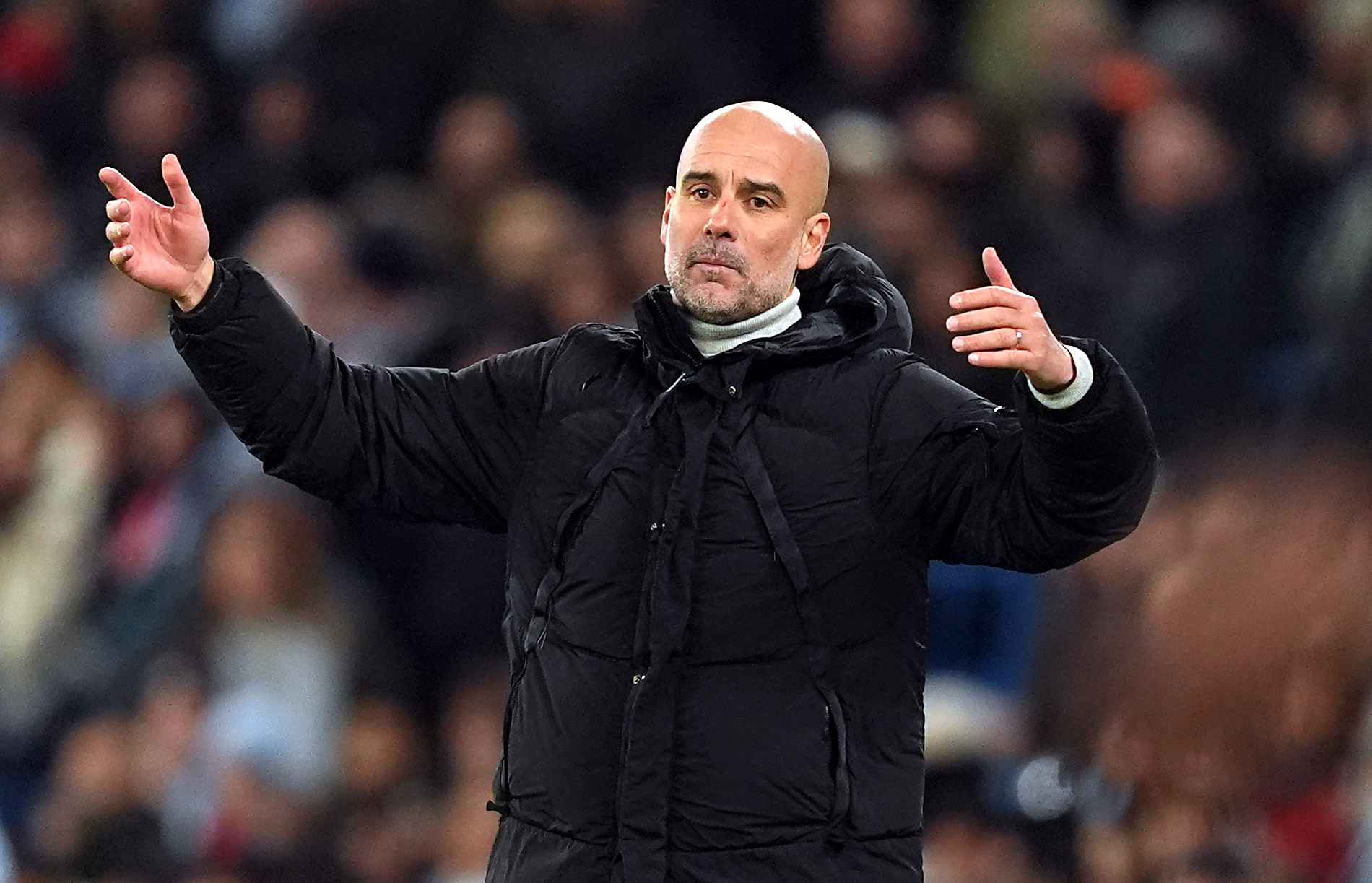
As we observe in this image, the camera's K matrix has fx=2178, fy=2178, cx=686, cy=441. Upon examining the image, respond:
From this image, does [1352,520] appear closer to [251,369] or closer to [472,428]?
[472,428]

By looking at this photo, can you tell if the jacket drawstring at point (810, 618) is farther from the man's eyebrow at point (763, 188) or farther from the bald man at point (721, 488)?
the man's eyebrow at point (763, 188)

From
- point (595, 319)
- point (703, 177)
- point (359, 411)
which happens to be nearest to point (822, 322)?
point (703, 177)

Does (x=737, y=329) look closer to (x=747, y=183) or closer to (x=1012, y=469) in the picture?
(x=747, y=183)

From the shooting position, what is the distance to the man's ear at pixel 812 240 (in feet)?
8.91

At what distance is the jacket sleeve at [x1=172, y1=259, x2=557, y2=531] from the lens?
257 centimetres

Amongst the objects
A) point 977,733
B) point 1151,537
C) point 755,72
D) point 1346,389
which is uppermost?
point 755,72

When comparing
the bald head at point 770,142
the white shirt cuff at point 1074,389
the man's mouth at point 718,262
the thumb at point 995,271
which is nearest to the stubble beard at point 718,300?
the man's mouth at point 718,262

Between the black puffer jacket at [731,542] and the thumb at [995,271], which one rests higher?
the thumb at [995,271]

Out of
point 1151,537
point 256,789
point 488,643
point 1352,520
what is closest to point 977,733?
point 1151,537

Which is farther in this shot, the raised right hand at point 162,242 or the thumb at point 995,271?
the raised right hand at point 162,242

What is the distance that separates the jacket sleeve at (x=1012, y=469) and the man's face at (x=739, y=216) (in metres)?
0.21

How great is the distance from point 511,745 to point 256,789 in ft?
8.73

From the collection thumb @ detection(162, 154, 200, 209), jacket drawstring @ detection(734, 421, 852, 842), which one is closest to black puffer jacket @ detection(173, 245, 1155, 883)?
jacket drawstring @ detection(734, 421, 852, 842)

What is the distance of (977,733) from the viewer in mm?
4258
